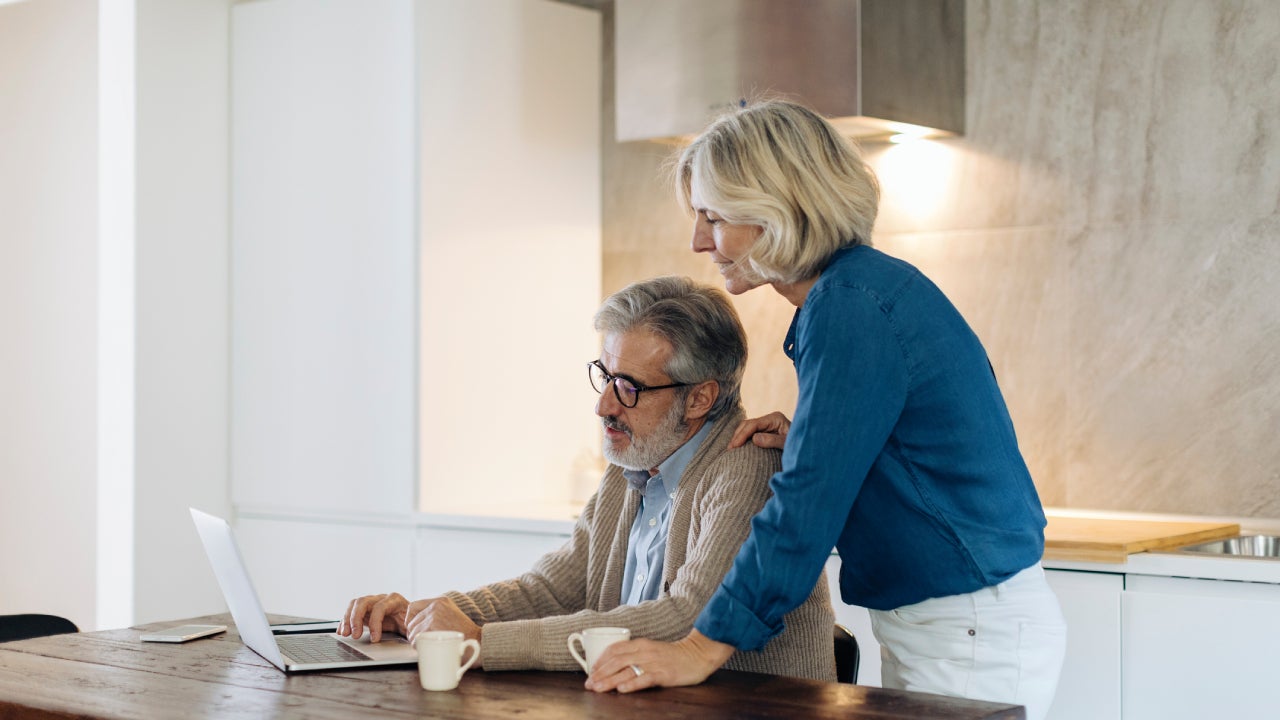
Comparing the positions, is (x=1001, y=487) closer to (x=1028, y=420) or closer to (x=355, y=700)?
(x=355, y=700)

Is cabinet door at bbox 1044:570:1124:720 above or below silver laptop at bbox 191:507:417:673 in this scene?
below

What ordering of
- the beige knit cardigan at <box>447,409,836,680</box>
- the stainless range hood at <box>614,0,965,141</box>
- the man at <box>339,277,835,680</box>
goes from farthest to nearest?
the stainless range hood at <box>614,0,965,141</box>
the man at <box>339,277,835,680</box>
the beige knit cardigan at <box>447,409,836,680</box>

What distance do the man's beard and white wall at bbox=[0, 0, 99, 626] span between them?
8.93 feet

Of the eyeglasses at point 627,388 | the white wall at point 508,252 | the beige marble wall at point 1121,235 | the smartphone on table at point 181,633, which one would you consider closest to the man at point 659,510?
the eyeglasses at point 627,388

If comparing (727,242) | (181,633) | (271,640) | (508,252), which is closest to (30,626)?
(181,633)

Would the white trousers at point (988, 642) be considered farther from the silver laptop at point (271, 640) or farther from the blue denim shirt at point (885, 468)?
the silver laptop at point (271, 640)

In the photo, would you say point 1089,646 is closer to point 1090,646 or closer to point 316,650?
point 1090,646

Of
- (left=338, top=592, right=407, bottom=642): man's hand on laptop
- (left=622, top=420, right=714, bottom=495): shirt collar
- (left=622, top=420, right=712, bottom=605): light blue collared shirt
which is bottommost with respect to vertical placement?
(left=338, top=592, right=407, bottom=642): man's hand on laptop

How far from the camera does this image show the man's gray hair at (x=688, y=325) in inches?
87.2

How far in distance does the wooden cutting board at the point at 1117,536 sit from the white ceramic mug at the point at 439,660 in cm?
129

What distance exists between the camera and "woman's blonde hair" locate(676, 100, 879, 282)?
1849 millimetres

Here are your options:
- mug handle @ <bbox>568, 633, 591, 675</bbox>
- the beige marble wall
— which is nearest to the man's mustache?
mug handle @ <bbox>568, 633, 591, 675</bbox>

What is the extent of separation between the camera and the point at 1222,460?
318 cm

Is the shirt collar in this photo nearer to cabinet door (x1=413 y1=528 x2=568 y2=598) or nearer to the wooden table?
the wooden table
